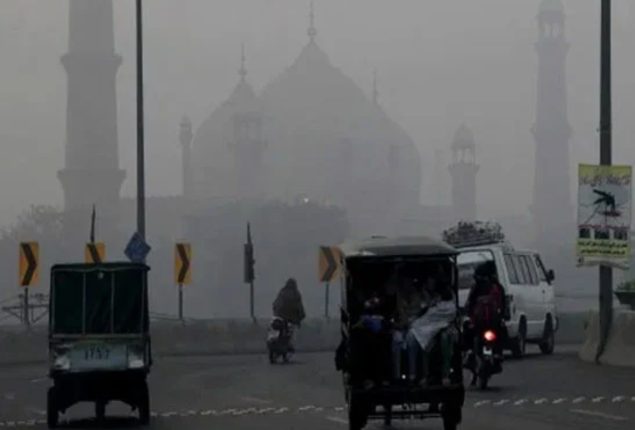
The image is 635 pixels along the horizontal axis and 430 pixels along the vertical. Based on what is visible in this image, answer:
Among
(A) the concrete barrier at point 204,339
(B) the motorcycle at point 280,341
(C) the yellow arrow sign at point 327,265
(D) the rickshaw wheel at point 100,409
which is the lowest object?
(A) the concrete barrier at point 204,339

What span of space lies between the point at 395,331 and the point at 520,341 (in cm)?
1441

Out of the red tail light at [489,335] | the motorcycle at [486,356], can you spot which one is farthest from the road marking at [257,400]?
the red tail light at [489,335]

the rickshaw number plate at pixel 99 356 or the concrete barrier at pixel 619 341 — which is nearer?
the rickshaw number plate at pixel 99 356

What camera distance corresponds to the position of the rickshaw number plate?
2009 cm

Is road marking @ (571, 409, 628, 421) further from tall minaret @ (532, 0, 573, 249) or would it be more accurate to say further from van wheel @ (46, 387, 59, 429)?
tall minaret @ (532, 0, 573, 249)

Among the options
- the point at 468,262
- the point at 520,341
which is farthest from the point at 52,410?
the point at 520,341

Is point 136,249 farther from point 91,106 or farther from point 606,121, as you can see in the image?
point 91,106

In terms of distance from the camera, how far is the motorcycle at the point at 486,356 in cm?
2350

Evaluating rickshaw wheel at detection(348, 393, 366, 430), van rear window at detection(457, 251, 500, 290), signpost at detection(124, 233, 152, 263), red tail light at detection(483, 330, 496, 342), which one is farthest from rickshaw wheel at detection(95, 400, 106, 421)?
signpost at detection(124, 233, 152, 263)

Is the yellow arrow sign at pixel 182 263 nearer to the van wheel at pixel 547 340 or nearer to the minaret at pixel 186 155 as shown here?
the van wheel at pixel 547 340

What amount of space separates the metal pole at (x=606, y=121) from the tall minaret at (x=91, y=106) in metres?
108

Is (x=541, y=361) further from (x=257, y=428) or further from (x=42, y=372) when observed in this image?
(x=257, y=428)

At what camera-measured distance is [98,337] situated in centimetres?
2017

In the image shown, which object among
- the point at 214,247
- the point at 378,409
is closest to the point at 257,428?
the point at 378,409
